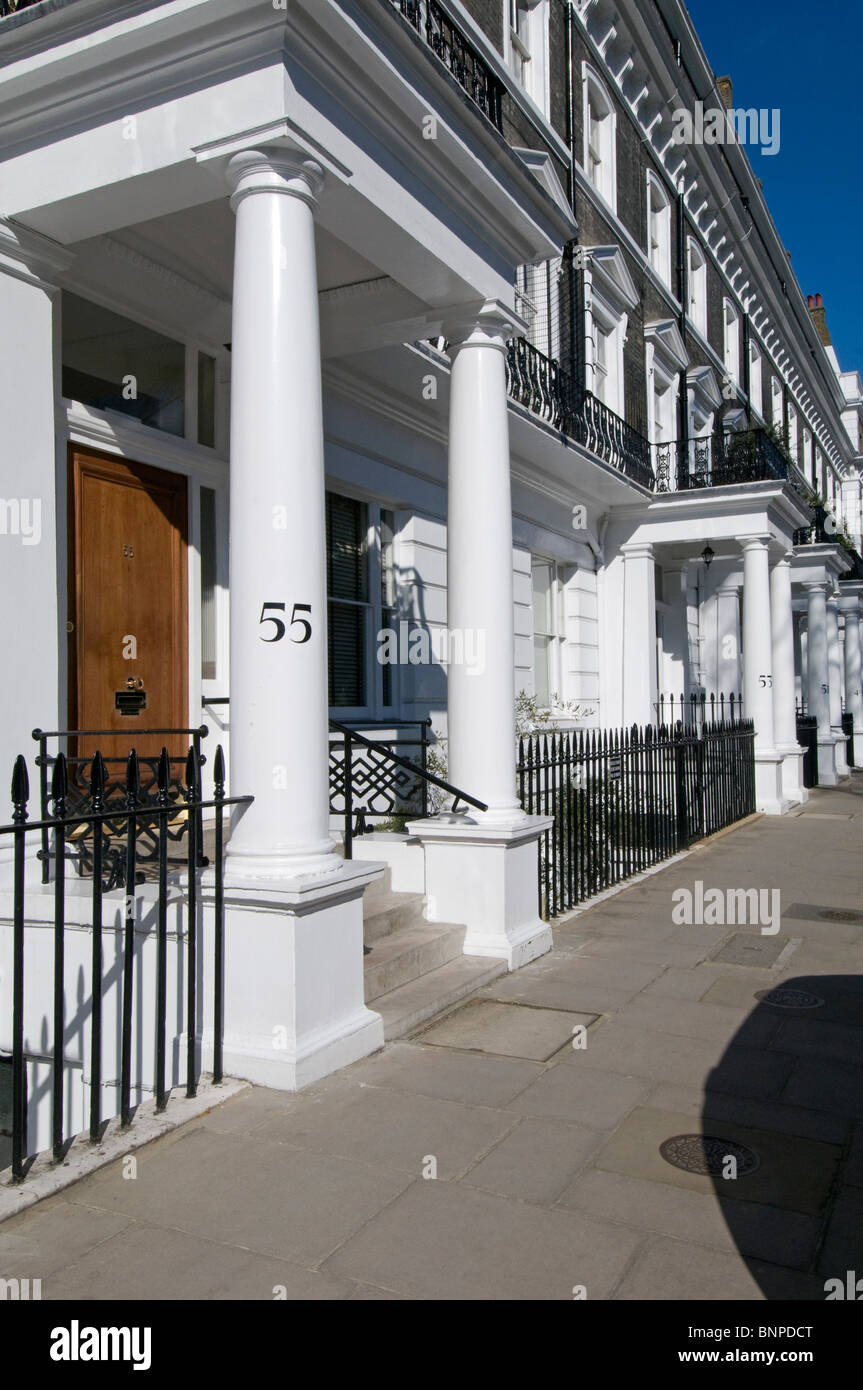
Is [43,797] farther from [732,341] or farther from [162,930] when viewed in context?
[732,341]

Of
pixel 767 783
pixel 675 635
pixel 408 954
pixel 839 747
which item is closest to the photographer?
pixel 408 954

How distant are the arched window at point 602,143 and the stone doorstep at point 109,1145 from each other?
48.5 ft

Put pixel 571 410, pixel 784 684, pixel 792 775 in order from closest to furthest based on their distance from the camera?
1. pixel 571 410
2. pixel 784 684
3. pixel 792 775

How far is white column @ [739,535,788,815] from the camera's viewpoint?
16281 millimetres

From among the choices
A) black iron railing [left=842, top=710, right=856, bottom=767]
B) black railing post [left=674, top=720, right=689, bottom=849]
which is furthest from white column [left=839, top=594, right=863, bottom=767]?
black railing post [left=674, top=720, right=689, bottom=849]

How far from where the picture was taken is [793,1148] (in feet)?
13.1

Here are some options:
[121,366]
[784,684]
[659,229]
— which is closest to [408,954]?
[121,366]

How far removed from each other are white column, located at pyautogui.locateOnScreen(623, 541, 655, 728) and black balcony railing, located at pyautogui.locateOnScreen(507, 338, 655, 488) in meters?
1.41

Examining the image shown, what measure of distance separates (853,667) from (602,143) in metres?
18.0

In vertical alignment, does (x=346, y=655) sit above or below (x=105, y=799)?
above

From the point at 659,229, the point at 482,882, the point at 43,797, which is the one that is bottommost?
the point at 482,882
